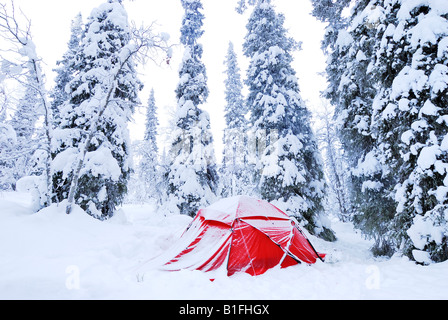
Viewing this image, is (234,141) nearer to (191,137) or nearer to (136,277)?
(191,137)

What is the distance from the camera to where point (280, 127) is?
11727mm

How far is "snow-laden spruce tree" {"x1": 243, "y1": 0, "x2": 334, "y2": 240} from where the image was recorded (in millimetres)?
10906

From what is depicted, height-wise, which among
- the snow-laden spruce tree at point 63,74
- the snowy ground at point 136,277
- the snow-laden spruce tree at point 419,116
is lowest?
the snowy ground at point 136,277

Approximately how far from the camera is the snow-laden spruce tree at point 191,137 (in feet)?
42.0

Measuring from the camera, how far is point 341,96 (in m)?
8.68

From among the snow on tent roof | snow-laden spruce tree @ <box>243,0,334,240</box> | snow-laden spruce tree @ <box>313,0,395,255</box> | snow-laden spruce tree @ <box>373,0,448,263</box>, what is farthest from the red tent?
snow-laden spruce tree @ <box>243,0,334,240</box>

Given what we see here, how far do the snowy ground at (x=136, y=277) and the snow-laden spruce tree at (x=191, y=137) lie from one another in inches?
228

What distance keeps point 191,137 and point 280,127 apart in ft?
18.1

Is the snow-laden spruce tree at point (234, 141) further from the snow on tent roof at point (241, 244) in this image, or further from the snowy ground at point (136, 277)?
the snowy ground at point (136, 277)

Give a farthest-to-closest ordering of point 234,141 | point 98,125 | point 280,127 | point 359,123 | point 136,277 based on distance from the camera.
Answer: point 234,141, point 280,127, point 98,125, point 359,123, point 136,277

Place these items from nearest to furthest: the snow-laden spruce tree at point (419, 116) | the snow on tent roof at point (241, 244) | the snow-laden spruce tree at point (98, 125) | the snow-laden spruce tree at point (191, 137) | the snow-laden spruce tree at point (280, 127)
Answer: the snow-laden spruce tree at point (419, 116) < the snow on tent roof at point (241, 244) < the snow-laden spruce tree at point (98, 125) < the snow-laden spruce tree at point (280, 127) < the snow-laden spruce tree at point (191, 137)

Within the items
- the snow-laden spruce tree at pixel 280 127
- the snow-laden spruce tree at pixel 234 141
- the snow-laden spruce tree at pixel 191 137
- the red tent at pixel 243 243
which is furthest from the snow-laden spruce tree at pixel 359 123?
the snow-laden spruce tree at pixel 234 141

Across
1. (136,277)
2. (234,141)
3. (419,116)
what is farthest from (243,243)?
(234,141)
